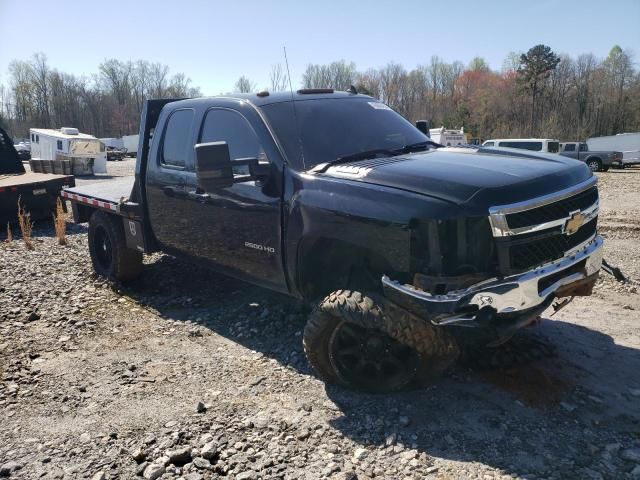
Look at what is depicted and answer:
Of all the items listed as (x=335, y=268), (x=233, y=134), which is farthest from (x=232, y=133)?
(x=335, y=268)

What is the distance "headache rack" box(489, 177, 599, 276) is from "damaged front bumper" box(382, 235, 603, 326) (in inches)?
2.9

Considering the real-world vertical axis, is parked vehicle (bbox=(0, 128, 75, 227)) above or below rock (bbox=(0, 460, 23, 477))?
above

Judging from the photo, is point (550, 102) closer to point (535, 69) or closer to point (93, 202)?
point (535, 69)

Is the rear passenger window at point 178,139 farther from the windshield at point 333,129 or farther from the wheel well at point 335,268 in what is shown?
the wheel well at point 335,268

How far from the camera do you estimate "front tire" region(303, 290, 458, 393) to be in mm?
3195

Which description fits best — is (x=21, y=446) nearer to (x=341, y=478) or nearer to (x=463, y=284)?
(x=341, y=478)

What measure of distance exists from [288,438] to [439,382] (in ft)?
3.92

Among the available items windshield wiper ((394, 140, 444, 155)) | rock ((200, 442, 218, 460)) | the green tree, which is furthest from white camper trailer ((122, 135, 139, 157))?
rock ((200, 442, 218, 460))

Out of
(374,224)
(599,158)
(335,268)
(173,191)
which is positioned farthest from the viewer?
(599,158)

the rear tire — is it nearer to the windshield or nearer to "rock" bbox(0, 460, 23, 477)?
the windshield

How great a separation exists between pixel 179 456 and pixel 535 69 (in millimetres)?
63011

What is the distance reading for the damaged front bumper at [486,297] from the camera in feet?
9.21

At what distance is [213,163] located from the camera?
348cm

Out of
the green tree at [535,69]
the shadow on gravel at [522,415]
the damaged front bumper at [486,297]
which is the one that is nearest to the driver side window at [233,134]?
the damaged front bumper at [486,297]
